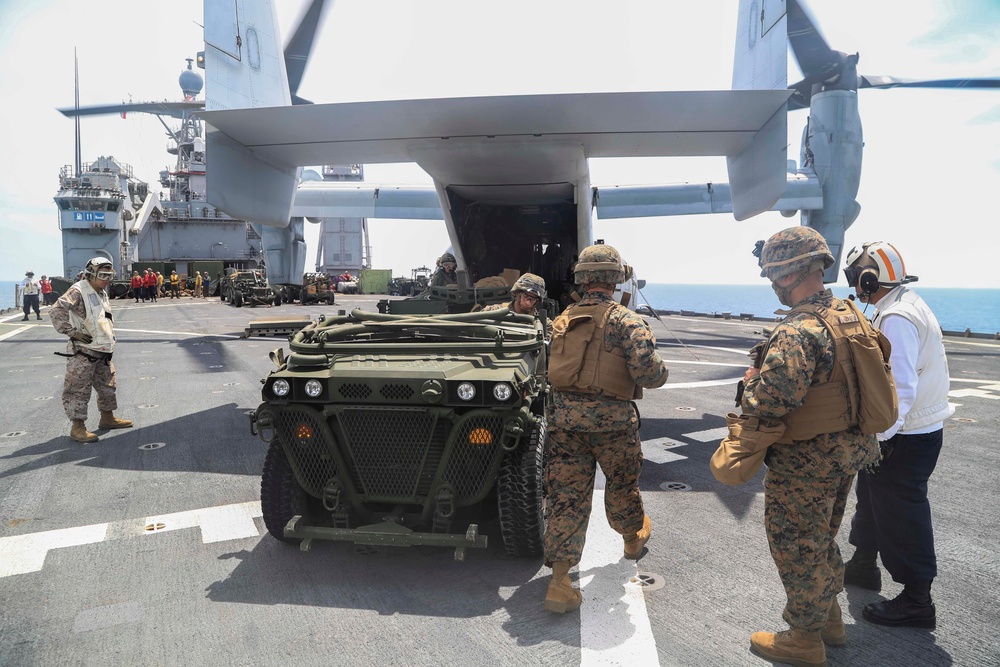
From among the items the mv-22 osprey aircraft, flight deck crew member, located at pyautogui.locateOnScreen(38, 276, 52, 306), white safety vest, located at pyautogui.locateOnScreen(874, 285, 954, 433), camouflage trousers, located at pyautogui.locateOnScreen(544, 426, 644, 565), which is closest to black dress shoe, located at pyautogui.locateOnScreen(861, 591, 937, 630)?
white safety vest, located at pyautogui.locateOnScreen(874, 285, 954, 433)

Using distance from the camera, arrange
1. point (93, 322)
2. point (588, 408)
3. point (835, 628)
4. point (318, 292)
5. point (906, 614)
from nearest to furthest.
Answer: point (835, 628), point (906, 614), point (588, 408), point (93, 322), point (318, 292)

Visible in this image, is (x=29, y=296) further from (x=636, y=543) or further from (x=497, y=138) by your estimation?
(x=636, y=543)

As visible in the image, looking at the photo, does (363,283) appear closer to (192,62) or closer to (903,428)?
(192,62)

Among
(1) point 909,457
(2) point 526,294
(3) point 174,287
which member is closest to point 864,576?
(1) point 909,457

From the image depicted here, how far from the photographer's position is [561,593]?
3062 mm

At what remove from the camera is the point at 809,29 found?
19.2 meters

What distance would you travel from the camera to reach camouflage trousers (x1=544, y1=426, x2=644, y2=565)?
313 centimetres

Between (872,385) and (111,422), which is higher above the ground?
(872,385)

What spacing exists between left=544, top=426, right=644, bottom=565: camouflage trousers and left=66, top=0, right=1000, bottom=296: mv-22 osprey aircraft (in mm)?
5741

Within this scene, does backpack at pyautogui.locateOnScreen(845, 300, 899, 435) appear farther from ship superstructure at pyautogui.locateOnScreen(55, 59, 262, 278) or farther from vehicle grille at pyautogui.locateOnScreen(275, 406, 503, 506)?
ship superstructure at pyautogui.locateOnScreen(55, 59, 262, 278)

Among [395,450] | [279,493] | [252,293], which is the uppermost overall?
[252,293]

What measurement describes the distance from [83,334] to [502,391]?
17.0 feet

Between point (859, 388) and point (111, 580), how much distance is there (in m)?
4.04

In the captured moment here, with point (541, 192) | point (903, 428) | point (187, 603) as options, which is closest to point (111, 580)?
point (187, 603)
